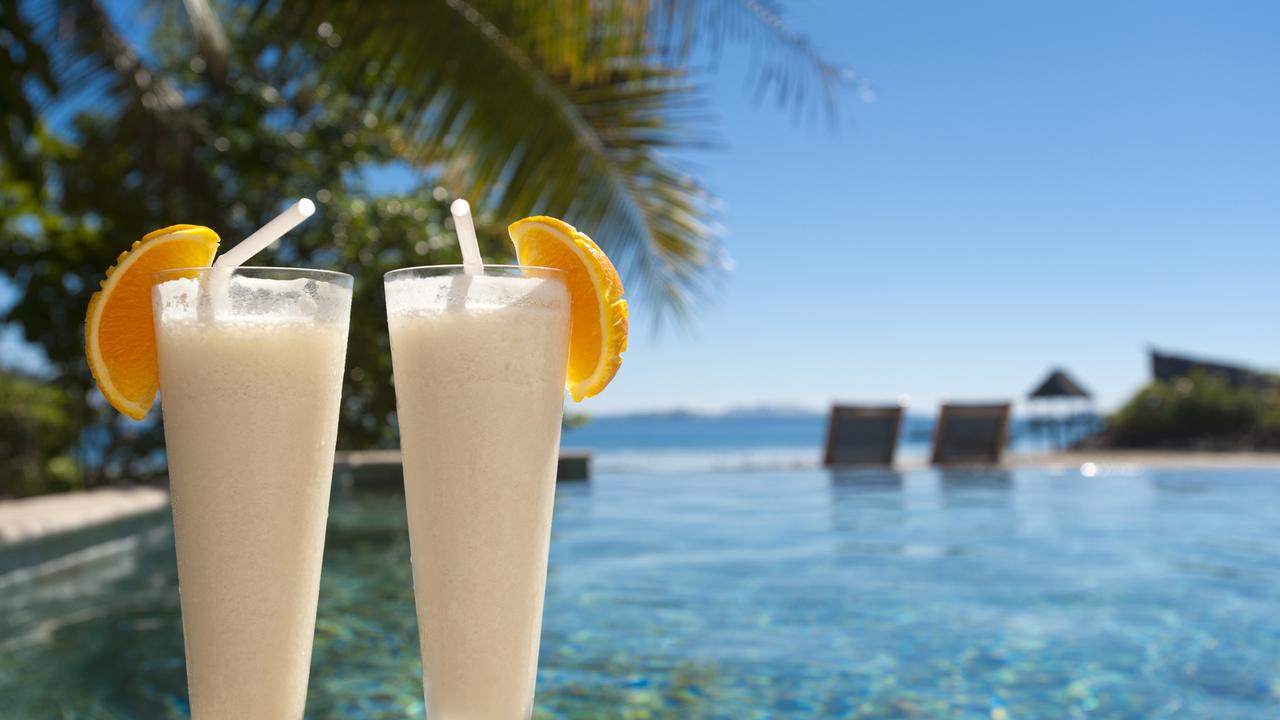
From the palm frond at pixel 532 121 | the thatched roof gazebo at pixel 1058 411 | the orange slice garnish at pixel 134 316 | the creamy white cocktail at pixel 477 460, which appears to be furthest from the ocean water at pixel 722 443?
the creamy white cocktail at pixel 477 460

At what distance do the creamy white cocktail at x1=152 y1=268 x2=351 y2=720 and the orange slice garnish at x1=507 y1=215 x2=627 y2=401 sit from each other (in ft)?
0.80

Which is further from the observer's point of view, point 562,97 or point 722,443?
point 722,443

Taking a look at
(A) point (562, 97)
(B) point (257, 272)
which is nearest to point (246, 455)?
(B) point (257, 272)

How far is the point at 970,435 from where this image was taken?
13.9 m

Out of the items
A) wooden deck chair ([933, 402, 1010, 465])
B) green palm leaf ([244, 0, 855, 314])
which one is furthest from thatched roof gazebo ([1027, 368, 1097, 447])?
green palm leaf ([244, 0, 855, 314])

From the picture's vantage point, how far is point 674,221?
4.84 meters

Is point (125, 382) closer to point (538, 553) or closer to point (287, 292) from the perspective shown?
point (287, 292)

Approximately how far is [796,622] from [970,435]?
10.1 meters

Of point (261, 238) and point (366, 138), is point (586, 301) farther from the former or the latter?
point (366, 138)

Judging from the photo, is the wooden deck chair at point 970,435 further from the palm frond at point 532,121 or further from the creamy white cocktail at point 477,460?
the creamy white cocktail at point 477,460

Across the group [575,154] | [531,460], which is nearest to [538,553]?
[531,460]

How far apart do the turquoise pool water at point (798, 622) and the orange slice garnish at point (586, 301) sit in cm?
213

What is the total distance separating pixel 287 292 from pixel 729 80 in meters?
4.14

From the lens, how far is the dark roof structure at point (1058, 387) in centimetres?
1877
